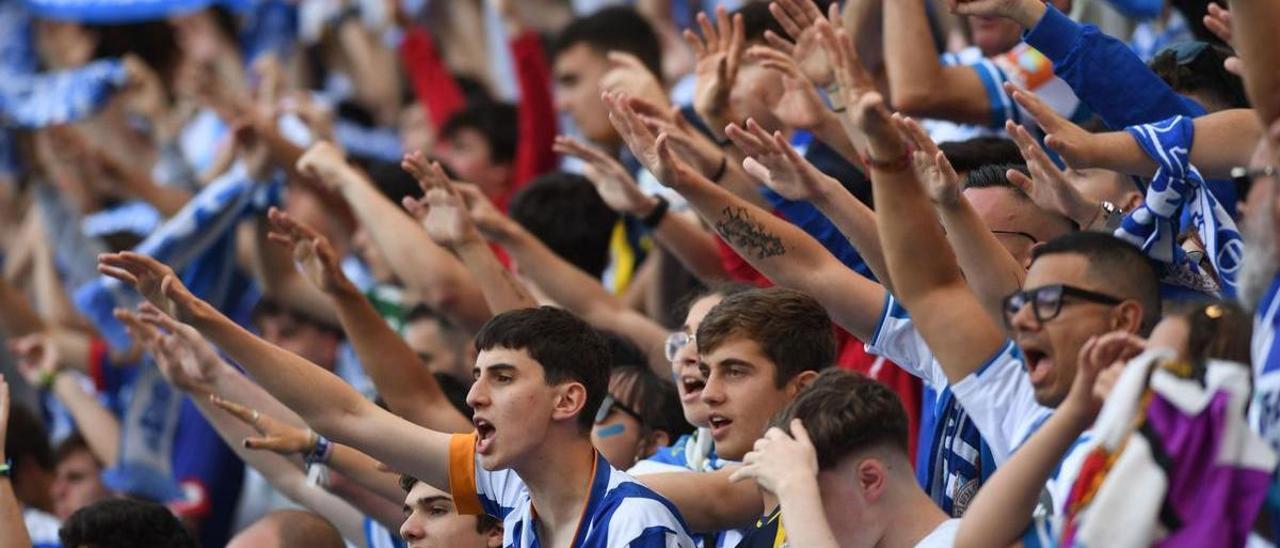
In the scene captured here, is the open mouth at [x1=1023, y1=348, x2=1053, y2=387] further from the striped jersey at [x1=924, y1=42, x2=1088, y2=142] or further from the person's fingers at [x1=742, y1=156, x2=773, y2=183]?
the striped jersey at [x1=924, y1=42, x2=1088, y2=142]

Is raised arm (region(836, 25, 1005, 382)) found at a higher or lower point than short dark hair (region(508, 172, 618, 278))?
higher

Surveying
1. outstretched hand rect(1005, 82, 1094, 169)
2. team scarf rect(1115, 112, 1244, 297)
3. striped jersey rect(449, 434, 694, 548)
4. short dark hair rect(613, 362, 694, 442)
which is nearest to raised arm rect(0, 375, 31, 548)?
striped jersey rect(449, 434, 694, 548)

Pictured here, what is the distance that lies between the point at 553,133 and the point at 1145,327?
453 cm

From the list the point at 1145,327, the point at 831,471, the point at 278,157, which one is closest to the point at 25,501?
the point at 278,157

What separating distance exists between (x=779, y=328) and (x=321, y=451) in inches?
49.2

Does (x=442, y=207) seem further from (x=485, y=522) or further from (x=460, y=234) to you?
(x=485, y=522)

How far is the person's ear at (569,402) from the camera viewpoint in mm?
4688

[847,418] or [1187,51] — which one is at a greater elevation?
[1187,51]

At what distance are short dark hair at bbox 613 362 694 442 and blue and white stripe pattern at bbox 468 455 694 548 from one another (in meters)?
0.72

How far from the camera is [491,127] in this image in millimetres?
8312

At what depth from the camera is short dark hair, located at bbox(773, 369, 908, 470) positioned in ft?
13.1

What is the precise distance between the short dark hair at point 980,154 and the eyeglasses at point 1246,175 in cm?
51

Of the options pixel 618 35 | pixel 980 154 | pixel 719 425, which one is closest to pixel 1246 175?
pixel 980 154

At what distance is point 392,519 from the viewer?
5633 mm
